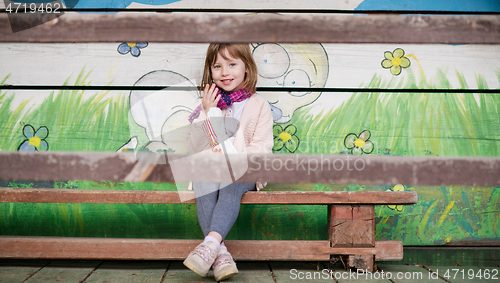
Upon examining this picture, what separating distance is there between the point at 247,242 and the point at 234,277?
124mm

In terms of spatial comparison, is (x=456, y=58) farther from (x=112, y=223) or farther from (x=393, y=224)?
(x=112, y=223)

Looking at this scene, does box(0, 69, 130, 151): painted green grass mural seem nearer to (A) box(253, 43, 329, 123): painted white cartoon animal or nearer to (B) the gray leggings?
(B) the gray leggings

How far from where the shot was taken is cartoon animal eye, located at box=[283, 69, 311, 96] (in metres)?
1.43

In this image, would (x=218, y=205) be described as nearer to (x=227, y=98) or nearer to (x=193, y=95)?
(x=227, y=98)

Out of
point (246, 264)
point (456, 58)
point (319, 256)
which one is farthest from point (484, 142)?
point (246, 264)

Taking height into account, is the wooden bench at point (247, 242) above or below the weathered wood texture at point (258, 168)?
below

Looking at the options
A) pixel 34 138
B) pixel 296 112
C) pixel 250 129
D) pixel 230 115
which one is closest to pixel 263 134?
pixel 250 129

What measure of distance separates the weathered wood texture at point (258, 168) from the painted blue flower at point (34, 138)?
3.86 ft

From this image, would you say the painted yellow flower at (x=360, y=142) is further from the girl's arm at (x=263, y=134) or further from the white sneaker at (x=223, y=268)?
the white sneaker at (x=223, y=268)

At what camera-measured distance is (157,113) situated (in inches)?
56.8

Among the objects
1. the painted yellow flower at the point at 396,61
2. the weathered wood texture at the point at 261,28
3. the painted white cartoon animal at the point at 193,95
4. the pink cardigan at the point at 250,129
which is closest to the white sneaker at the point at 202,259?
the pink cardigan at the point at 250,129

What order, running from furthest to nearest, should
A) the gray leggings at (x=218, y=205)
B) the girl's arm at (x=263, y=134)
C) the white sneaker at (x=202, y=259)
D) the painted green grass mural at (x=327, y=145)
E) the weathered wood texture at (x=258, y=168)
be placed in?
1. the painted green grass mural at (x=327, y=145)
2. the girl's arm at (x=263, y=134)
3. the gray leggings at (x=218, y=205)
4. the white sneaker at (x=202, y=259)
5. the weathered wood texture at (x=258, y=168)

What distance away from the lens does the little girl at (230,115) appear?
1.11 m

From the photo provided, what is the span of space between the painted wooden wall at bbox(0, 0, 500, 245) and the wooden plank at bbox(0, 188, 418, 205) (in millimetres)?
300
